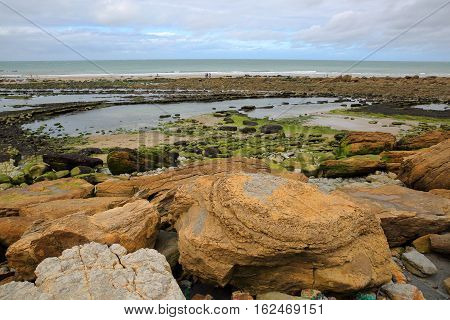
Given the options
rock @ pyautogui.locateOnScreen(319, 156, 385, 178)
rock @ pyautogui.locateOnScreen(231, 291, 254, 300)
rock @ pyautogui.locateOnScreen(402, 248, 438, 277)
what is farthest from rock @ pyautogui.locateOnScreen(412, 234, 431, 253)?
rock @ pyautogui.locateOnScreen(319, 156, 385, 178)

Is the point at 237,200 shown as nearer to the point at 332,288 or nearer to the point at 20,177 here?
the point at 332,288

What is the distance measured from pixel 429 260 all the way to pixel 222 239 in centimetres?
423

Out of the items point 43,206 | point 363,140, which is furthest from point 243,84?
point 43,206

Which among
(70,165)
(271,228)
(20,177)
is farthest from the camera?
(70,165)

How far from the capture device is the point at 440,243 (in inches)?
287

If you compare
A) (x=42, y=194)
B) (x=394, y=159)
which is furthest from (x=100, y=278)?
(x=394, y=159)

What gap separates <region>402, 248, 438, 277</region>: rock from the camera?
6771mm

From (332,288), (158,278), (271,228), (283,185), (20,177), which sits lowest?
(20,177)

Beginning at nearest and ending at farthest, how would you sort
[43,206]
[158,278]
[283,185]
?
[158,278]
[283,185]
[43,206]

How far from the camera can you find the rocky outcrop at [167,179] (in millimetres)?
9656

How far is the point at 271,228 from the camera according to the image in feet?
18.7

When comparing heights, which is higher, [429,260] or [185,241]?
[185,241]

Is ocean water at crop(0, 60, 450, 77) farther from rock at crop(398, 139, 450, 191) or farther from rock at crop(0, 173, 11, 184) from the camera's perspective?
rock at crop(398, 139, 450, 191)

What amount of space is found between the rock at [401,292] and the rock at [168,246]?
12.1 ft
